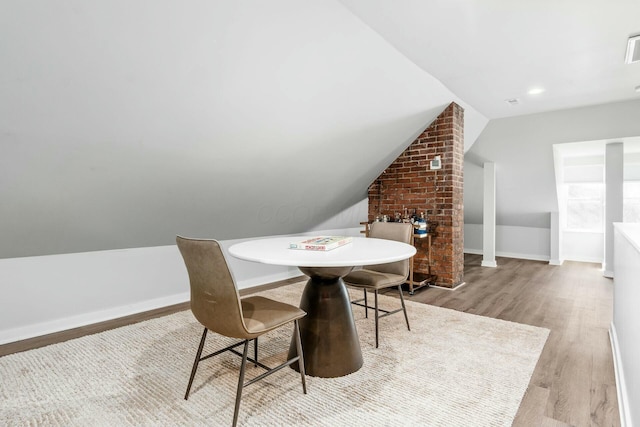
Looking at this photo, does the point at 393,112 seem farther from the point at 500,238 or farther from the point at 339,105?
the point at 500,238

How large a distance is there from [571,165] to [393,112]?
484 cm

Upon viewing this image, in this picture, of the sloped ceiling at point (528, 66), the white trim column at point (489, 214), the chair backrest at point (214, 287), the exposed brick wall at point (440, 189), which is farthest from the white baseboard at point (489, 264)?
the chair backrest at point (214, 287)

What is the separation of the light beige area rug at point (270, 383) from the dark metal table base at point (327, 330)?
0.26ft

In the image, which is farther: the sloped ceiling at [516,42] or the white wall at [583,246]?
the white wall at [583,246]

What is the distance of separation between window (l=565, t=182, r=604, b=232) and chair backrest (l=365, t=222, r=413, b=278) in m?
5.50

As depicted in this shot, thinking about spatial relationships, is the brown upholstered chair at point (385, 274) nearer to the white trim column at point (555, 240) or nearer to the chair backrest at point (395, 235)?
the chair backrest at point (395, 235)

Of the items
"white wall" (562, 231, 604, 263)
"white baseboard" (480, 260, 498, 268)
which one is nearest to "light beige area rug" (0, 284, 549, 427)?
"white baseboard" (480, 260, 498, 268)

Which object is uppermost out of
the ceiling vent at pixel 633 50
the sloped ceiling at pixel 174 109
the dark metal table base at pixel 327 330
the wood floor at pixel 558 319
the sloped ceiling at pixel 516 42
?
the sloped ceiling at pixel 516 42

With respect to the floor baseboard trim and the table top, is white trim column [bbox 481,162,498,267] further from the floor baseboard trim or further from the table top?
the floor baseboard trim

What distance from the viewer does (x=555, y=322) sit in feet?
10.3

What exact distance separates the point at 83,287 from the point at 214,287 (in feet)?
7.23

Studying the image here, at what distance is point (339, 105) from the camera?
3092 mm

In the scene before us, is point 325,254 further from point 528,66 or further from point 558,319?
point 528,66

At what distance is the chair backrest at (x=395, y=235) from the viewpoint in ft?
9.25
